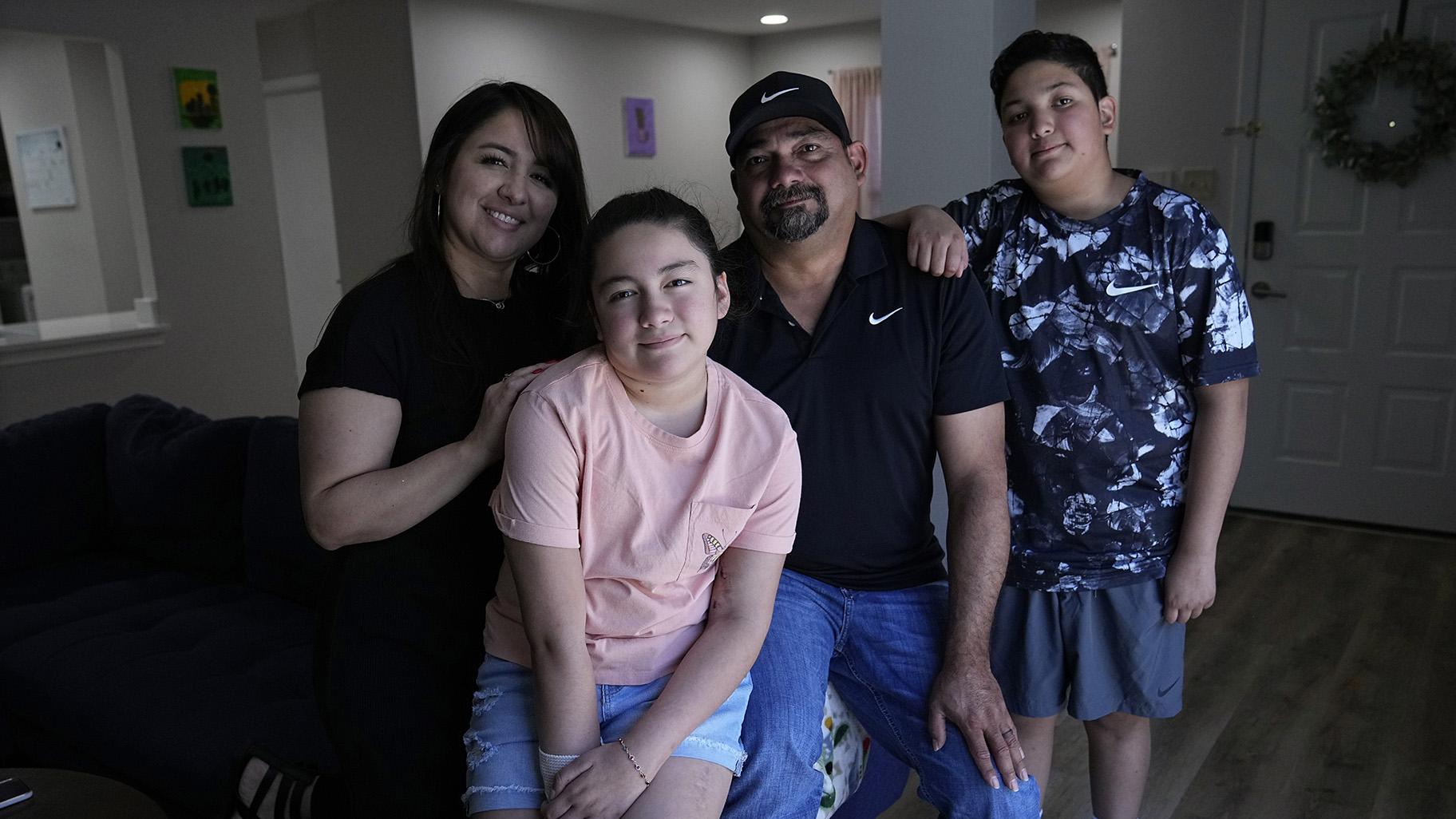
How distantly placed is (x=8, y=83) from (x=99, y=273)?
1.38m

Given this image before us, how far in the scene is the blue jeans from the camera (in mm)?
1433

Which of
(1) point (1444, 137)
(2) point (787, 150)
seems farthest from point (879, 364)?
(1) point (1444, 137)

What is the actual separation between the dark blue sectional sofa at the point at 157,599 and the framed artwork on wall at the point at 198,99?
2.27 meters

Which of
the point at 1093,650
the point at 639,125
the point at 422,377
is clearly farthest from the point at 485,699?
the point at 639,125

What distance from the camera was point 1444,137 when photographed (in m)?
3.84

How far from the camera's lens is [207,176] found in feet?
17.0

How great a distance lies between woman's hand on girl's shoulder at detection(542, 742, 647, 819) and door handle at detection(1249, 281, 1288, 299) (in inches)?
158

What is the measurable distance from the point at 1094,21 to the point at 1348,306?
135 inches

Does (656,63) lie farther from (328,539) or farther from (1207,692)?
(328,539)

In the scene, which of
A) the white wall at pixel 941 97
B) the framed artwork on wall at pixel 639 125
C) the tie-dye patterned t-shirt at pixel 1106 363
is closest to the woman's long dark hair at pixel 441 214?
the tie-dye patterned t-shirt at pixel 1106 363

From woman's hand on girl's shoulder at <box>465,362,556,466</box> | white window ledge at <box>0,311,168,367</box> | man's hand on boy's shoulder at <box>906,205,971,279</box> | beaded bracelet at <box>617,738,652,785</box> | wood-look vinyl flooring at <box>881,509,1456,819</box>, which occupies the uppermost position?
man's hand on boy's shoulder at <box>906,205,971,279</box>

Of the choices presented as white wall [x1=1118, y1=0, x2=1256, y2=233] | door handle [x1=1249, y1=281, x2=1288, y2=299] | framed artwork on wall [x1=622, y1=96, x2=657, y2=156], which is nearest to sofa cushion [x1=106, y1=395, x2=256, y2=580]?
white wall [x1=1118, y1=0, x2=1256, y2=233]

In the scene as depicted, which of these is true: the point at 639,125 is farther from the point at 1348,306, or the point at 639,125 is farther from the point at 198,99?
the point at 1348,306

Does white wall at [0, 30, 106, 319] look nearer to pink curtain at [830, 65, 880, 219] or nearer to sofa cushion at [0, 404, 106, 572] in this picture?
sofa cushion at [0, 404, 106, 572]
